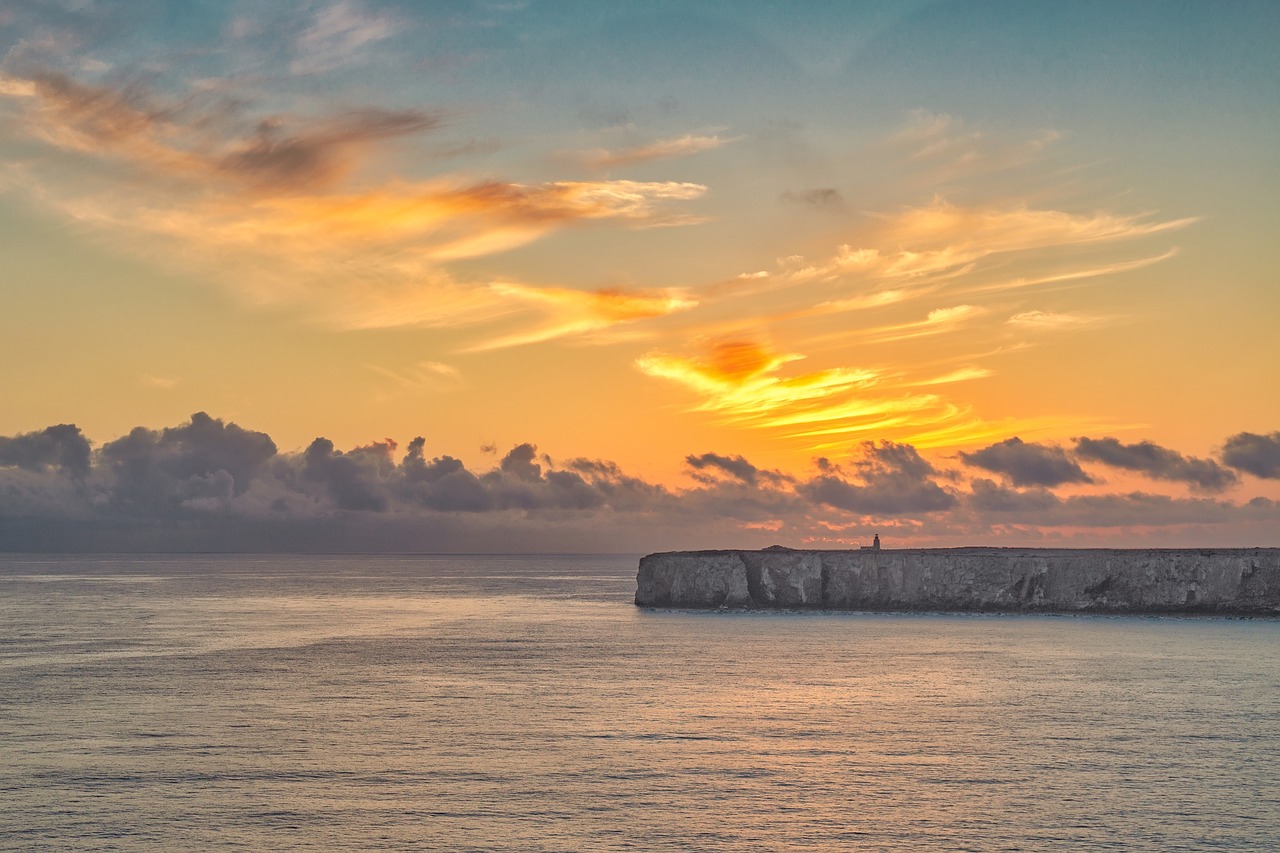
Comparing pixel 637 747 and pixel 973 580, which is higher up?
pixel 973 580

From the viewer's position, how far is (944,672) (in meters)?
64.9

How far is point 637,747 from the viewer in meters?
38.7

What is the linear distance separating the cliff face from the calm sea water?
41.4 meters

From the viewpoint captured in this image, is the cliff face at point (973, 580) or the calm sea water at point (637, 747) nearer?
the calm sea water at point (637, 747)

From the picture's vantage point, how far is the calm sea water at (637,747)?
92.2 ft

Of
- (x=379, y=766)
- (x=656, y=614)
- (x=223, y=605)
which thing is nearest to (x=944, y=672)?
(x=379, y=766)

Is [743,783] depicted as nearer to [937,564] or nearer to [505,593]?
[937,564]

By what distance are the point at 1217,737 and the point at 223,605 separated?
416 feet

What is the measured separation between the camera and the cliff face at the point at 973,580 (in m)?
120

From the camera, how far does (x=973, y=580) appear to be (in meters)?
129

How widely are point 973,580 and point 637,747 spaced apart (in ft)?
323

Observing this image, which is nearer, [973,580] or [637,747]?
[637,747]

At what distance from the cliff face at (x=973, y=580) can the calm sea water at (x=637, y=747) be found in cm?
4139

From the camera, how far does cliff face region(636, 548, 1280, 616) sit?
119625mm
